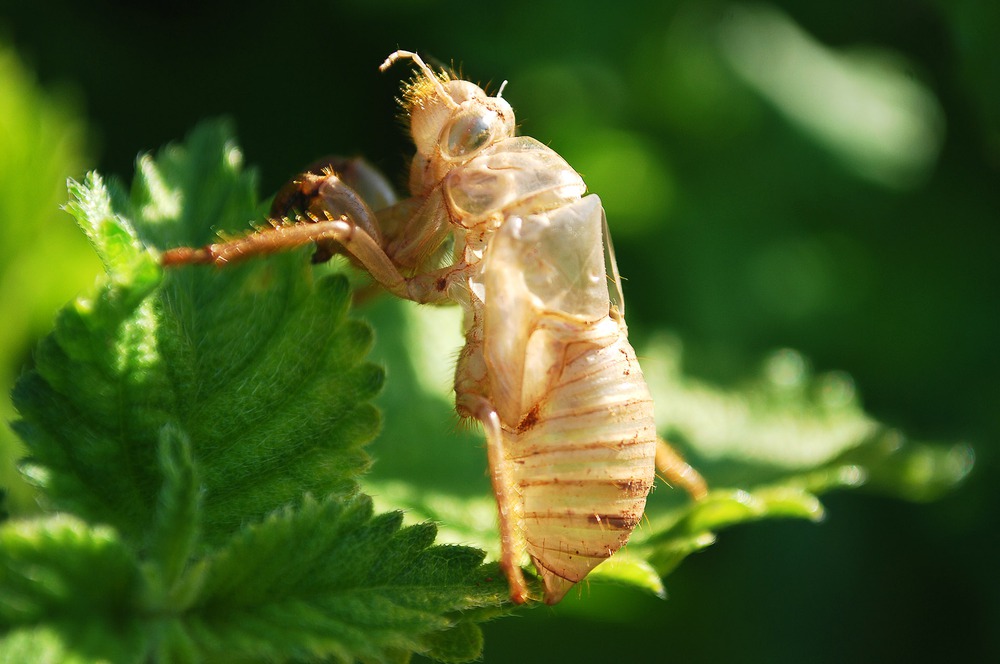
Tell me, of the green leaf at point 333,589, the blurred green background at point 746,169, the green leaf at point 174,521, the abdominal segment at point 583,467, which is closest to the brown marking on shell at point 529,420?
the abdominal segment at point 583,467

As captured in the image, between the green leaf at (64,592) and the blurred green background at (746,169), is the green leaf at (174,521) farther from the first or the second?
the blurred green background at (746,169)

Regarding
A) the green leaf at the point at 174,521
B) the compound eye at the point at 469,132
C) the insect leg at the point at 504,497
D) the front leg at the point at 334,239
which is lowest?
the insect leg at the point at 504,497

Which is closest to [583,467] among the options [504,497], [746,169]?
[504,497]

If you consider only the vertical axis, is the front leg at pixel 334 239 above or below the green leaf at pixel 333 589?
above

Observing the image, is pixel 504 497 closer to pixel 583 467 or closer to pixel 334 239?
pixel 583 467

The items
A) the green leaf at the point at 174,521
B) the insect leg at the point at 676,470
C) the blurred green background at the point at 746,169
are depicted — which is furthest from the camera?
the blurred green background at the point at 746,169

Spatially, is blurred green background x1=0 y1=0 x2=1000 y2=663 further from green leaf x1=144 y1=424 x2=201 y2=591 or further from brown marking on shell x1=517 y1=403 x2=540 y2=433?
green leaf x1=144 y1=424 x2=201 y2=591
